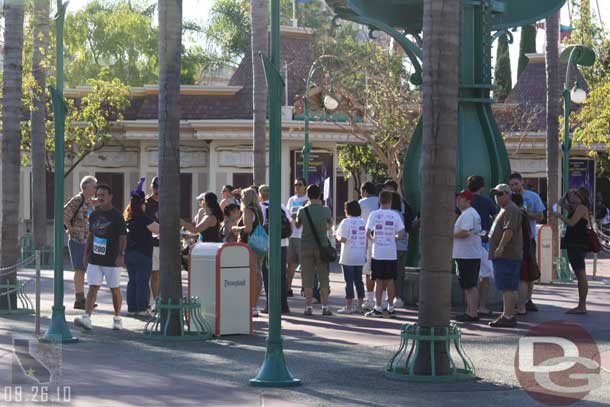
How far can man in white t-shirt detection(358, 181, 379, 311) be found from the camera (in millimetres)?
16844

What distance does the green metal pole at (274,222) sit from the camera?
10477mm

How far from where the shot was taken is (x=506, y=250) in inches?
582

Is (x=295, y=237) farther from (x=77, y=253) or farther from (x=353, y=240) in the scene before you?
(x=77, y=253)

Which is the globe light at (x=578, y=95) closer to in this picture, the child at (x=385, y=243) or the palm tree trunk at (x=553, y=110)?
the palm tree trunk at (x=553, y=110)

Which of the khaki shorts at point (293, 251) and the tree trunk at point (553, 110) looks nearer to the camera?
the khaki shorts at point (293, 251)

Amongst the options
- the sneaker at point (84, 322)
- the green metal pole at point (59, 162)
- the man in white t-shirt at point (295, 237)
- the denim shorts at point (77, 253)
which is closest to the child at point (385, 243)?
the man in white t-shirt at point (295, 237)

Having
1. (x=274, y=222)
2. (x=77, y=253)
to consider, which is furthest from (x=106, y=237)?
(x=274, y=222)

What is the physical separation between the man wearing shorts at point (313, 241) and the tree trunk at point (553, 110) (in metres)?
8.94

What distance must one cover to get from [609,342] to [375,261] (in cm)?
377

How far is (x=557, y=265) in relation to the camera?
77.4ft

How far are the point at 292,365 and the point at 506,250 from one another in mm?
4204

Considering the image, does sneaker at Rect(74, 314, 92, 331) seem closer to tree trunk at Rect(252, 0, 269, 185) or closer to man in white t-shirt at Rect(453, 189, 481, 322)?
man in white t-shirt at Rect(453, 189, 481, 322)
